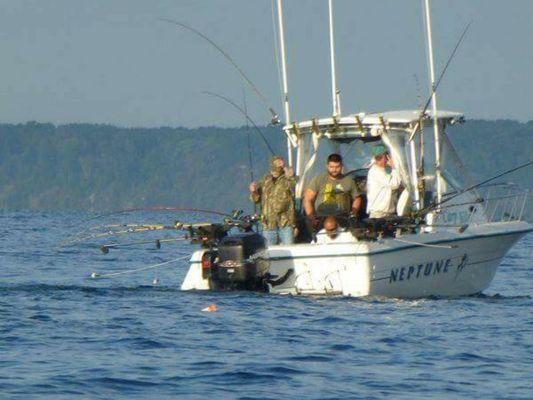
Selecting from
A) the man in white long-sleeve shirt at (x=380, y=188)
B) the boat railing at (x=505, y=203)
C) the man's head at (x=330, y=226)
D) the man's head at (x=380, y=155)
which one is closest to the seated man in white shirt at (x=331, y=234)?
the man's head at (x=330, y=226)

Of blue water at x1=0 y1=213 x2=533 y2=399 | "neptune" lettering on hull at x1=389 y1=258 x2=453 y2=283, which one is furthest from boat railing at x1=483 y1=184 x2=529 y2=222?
"neptune" lettering on hull at x1=389 y1=258 x2=453 y2=283

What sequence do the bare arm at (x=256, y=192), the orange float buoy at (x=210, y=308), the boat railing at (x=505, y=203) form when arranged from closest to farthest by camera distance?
1. the orange float buoy at (x=210, y=308)
2. the bare arm at (x=256, y=192)
3. the boat railing at (x=505, y=203)

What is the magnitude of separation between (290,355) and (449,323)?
2984mm

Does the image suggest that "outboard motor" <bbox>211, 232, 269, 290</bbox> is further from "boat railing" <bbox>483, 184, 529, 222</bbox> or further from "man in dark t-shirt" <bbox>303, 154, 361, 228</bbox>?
"boat railing" <bbox>483, 184, 529, 222</bbox>

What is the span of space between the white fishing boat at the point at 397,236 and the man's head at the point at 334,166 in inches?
33.4

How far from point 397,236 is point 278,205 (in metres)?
1.43

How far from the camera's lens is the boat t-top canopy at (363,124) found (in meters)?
22.1

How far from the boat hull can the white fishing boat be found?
0.01m

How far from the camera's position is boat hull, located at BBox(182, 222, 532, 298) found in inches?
770

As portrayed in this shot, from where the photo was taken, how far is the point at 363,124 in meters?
22.2

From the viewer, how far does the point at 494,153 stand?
188250 mm

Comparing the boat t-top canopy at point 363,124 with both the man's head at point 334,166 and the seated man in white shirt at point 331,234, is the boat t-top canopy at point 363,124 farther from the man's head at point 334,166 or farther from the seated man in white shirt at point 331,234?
the seated man in white shirt at point 331,234

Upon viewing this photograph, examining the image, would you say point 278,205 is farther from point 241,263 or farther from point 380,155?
point 380,155

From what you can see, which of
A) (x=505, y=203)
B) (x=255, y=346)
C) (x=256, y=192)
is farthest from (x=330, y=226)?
(x=255, y=346)
